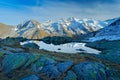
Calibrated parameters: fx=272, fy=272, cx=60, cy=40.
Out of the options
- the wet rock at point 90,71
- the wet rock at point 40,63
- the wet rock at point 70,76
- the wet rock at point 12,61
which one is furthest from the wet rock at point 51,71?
the wet rock at point 12,61

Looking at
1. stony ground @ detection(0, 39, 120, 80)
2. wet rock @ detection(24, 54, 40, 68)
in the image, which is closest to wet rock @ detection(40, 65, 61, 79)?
stony ground @ detection(0, 39, 120, 80)

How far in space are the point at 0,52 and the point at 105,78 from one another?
16.9 metres

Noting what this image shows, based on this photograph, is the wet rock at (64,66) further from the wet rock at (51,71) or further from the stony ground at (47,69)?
the wet rock at (51,71)

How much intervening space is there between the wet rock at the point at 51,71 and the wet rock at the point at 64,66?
0.65 meters

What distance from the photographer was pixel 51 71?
35.8 meters

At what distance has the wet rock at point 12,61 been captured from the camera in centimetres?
3797

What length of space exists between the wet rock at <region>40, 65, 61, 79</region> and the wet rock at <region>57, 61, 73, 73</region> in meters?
0.65

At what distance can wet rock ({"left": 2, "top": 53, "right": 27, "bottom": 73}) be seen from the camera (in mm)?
37969

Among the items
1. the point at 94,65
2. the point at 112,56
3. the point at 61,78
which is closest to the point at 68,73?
the point at 61,78

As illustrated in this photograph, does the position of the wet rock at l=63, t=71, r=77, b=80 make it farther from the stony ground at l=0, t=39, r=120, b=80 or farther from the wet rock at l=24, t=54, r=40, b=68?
the wet rock at l=24, t=54, r=40, b=68

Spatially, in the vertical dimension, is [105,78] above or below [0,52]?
below

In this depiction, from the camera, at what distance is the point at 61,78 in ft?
113

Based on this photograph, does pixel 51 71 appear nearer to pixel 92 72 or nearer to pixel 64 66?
pixel 64 66

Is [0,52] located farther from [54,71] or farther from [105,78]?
[105,78]
